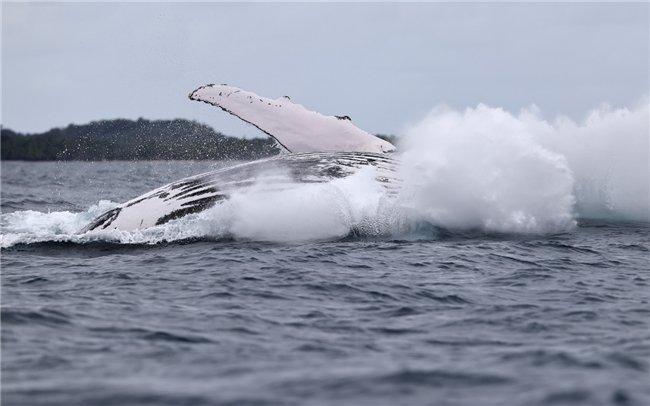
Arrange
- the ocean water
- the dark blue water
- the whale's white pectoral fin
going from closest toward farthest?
1. the dark blue water
2. the ocean water
3. the whale's white pectoral fin

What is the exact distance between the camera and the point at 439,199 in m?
17.4

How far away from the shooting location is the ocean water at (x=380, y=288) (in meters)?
7.85

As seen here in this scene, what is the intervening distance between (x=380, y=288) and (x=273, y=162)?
22.9ft

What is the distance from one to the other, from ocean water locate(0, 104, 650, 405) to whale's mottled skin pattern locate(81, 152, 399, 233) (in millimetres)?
357

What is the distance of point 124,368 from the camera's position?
8.16 m

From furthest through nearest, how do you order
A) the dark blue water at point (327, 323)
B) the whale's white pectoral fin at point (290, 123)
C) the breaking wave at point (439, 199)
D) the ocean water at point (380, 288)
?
1. the whale's white pectoral fin at point (290, 123)
2. the breaking wave at point (439, 199)
3. the ocean water at point (380, 288)
4. the dark blue water at point (327, 323)

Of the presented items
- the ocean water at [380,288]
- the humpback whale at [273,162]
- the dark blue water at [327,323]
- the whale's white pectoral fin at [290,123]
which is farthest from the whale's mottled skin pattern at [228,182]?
the dark blue water at [327,323]

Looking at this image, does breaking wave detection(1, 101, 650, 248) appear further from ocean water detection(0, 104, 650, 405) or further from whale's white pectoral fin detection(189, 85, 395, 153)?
whale's white pectoral fin detection(189, 85, 395, 153)

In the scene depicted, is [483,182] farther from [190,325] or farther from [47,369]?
[47,369]

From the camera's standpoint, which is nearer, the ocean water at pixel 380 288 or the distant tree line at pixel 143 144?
the ocean water at pixel 380 288

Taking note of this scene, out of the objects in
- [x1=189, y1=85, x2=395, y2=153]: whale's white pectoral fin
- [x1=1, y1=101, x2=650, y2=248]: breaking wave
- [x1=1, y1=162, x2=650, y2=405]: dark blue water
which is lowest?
[x1=1, y1=162, x2=650, y2=405]: dark blue water

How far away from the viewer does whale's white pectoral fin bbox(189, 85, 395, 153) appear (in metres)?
19.2

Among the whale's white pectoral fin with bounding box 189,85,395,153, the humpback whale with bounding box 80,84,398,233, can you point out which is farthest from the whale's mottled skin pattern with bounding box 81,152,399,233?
the whale's white pectoral fin with bounding box 189,85,395,153

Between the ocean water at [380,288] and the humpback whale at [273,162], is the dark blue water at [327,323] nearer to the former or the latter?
the ocean water at [380,288]
